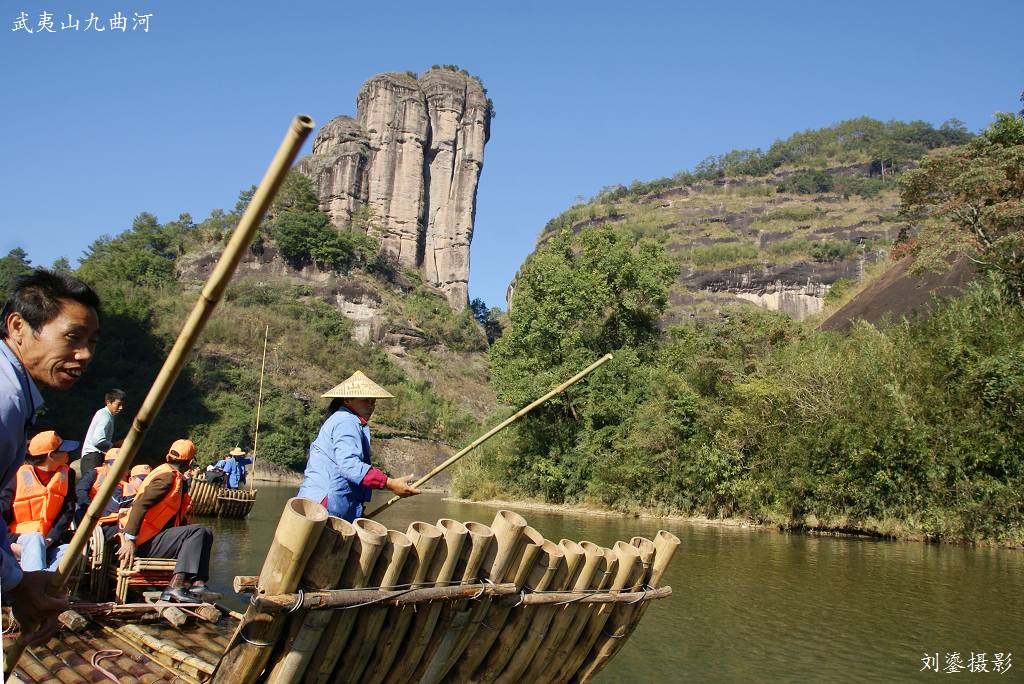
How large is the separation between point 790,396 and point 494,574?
15.7m

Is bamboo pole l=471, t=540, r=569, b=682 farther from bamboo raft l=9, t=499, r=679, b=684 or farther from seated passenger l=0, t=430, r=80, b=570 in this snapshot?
seated passenger l=0, t=430, r=80, b=570

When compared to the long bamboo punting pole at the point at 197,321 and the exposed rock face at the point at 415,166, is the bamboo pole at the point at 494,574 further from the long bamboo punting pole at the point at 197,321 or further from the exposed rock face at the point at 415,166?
the exposed rock face at the point at 415,166

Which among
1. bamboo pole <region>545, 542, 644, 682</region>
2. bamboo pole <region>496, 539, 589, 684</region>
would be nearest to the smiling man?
bamboo pole <region>496, 539, 589, 684</region>

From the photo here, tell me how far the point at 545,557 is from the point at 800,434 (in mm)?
14897

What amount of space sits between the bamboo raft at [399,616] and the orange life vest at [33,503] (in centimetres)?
120

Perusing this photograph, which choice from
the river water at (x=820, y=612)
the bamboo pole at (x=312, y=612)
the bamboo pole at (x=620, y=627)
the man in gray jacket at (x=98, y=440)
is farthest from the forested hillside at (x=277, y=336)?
the bamboo pole at (x=312, y=612)

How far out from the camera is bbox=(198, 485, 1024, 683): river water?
6.19 m

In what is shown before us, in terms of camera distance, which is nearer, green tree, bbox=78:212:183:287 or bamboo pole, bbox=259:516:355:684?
bamboo pole, bbox=259:516:355:684

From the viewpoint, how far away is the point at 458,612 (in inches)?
146

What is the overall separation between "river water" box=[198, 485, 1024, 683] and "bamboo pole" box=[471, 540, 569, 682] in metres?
2.06

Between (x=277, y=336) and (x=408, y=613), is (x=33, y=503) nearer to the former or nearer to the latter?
(x=408, y=613)

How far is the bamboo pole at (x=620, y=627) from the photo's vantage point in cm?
455

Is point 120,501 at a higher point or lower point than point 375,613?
lower

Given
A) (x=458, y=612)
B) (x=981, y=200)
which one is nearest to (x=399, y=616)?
(x=458, y=612)
